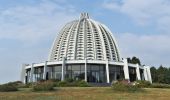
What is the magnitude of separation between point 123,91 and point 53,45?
205 ft

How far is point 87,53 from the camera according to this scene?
284 ft

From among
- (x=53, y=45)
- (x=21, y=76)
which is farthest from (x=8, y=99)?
(x=53, y=45)

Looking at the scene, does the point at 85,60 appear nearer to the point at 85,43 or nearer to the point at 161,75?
the point at 85,43

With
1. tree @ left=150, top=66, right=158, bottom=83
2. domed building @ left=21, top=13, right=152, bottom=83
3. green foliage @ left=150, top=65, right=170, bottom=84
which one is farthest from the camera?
tree @ left=150, top=66, right=158, bottom=83

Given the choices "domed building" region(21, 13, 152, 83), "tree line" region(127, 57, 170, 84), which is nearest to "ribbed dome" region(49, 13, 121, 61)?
"domed building" region(21, 13, 152, 83)

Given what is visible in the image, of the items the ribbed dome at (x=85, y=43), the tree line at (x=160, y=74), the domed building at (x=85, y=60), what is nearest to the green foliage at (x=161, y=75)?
the tree line at (x=160, y=74)

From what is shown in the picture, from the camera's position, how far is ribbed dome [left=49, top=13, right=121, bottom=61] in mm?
86750

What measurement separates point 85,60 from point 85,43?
20631 mm

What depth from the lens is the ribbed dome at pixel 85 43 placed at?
285 feet

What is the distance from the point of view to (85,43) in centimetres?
8875

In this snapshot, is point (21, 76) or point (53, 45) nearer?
point (21, 76)

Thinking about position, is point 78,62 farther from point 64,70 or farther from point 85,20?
point 85,20

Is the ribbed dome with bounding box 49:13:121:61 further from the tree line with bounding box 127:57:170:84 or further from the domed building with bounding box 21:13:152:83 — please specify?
the tree line with bounding box 127:57:170:84

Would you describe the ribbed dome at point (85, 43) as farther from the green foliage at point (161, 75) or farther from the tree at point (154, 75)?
the green foliage at point (161, 75)
